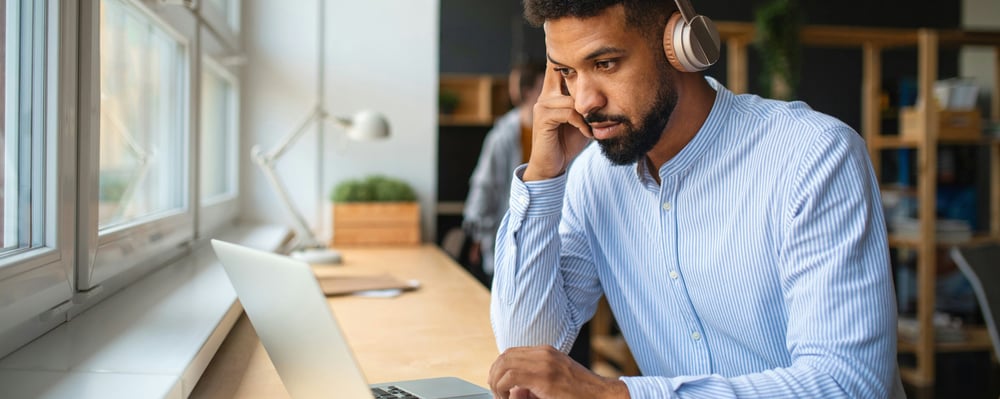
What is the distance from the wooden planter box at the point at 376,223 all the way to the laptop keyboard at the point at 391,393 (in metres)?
2.16

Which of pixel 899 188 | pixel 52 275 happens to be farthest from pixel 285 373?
pixel 899 188

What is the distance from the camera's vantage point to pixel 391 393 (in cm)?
114

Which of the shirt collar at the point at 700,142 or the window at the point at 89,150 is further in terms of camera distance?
the shirt collar at the point at 700,142

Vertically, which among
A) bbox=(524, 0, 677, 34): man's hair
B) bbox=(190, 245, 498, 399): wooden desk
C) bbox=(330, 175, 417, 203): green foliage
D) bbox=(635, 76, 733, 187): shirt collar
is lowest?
bbox=(190, 245, 498, 399): wooden desk

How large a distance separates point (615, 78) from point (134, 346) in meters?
0.77

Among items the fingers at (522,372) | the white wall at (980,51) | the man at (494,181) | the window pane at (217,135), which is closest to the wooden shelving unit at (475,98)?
the man at (494,181)

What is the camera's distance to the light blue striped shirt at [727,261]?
103cm

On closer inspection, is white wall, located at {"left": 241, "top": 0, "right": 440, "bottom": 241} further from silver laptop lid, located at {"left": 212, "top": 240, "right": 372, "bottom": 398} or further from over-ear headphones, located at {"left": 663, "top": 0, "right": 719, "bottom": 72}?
silver laptop lid, located at {"left": 212, "top": 240, "right": 372, "bottom": 398}

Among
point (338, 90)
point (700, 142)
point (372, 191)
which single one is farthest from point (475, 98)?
point (700, 142)

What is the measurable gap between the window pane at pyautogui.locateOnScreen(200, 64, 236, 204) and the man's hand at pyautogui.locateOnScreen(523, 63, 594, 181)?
1.79 m

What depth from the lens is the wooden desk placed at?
49.9 inches

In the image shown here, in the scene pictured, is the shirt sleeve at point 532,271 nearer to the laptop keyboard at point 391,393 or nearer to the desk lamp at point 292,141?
the laptop keyboard at point 391,393

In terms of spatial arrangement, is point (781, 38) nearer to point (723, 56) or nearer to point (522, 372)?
point (723, 56)

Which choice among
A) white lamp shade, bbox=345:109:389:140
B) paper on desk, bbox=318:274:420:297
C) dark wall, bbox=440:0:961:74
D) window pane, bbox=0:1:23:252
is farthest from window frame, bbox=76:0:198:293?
dark wall, bbox=440:0:961:74
